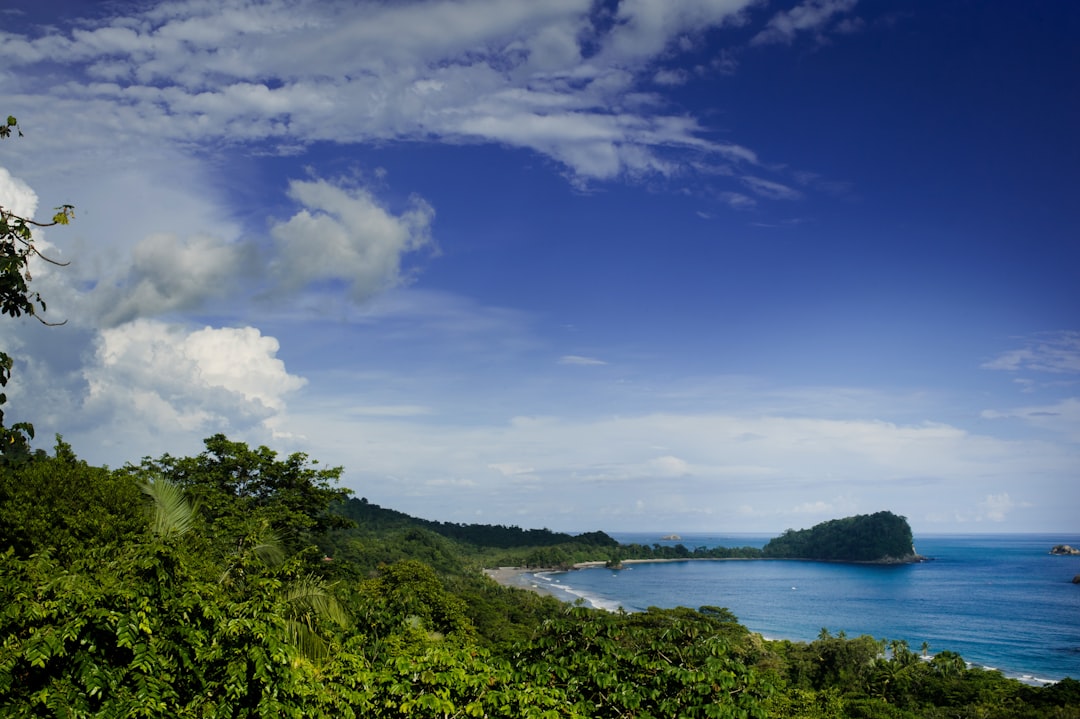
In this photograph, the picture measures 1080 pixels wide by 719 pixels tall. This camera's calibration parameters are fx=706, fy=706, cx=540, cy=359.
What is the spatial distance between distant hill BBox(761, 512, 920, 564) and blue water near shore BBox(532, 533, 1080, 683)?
6164mm

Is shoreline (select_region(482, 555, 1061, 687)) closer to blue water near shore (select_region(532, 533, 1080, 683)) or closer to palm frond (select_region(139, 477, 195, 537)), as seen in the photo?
blue water near shore (select_region(532, 533, 1080, 683))

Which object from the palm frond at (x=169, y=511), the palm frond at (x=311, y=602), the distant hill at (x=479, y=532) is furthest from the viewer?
the distant hill at (x=479, y=532)

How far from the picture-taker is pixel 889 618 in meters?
83.2

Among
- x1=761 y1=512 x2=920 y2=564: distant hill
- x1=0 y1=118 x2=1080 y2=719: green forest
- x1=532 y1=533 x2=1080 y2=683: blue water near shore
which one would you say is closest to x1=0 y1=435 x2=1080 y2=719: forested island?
x1=0 y1=118 x2=1080 y2=719: green forest

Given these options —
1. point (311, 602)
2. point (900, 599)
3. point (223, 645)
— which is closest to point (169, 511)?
point (311, 602)

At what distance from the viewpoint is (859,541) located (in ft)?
541

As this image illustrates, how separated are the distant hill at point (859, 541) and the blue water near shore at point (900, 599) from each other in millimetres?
6164

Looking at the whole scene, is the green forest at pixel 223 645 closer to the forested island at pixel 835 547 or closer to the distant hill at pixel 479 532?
the distant hill at pixel 479 532

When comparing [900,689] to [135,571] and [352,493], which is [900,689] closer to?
[352,493]

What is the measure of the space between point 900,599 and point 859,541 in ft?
226

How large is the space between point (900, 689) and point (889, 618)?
5315 cm

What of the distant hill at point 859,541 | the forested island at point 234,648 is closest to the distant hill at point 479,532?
the distant hill at point 859,541

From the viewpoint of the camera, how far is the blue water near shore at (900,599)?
215ft

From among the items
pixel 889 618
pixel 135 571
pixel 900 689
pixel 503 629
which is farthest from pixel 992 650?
pixel 135 571
